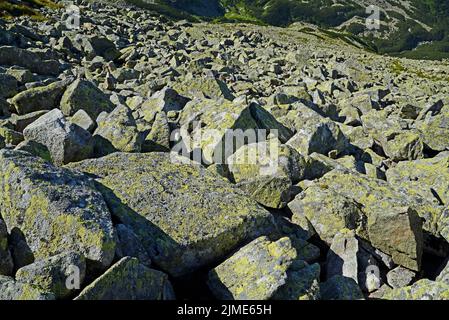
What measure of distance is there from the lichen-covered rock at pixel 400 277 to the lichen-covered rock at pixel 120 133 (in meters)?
7.27

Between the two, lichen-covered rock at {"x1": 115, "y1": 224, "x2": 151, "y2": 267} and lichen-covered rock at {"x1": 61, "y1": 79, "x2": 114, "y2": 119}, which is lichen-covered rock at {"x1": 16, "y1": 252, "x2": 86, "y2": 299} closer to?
lichen-covered rock at {"x1": 115, "y1": 224, "x2": 151, "y2": 267}

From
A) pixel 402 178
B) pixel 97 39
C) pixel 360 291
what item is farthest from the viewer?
pixel 97 39

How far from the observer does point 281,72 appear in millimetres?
37688

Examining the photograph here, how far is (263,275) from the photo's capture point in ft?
23.6

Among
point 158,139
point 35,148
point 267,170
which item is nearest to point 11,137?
point 35,148

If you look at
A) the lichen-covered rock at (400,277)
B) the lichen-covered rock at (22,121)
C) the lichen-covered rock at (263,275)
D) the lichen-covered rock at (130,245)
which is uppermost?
the lichen-covered rock at (22,121)

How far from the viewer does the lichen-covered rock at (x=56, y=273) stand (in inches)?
235

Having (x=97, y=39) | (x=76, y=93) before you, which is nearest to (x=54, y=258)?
(x=76, y=93)

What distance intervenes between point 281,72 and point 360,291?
32.0 metres

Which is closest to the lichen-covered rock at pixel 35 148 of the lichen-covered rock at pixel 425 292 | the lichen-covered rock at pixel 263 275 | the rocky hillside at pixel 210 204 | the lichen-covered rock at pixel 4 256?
the rocky hillside at pixel 210 204

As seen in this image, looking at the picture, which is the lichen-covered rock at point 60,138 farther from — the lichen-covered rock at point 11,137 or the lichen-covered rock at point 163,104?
the lichen-covered rock at point 163,104

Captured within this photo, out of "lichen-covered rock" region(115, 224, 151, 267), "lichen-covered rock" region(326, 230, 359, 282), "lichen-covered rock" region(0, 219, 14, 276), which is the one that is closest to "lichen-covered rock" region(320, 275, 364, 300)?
"lichen-covered rock" region(326, 230, 359, 282)
